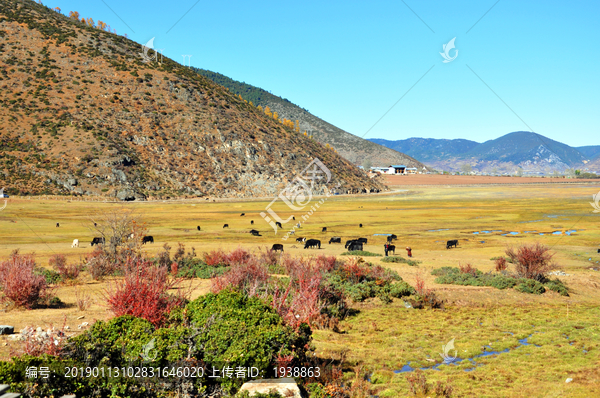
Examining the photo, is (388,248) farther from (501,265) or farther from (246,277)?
(246,277)

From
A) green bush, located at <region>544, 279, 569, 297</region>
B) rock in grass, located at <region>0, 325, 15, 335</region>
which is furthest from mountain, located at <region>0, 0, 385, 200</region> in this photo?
green bush, located at <region>544, 279, 569, 297</region>

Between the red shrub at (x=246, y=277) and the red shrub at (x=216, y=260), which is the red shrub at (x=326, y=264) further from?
the red shrub at (x=216, y=260)

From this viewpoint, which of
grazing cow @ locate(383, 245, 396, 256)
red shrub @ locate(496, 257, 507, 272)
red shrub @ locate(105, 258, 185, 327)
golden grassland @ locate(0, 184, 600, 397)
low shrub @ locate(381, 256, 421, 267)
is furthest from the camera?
grazing cow @ locate(383, 245, 396, 256)

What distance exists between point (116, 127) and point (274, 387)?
9212 centimetres

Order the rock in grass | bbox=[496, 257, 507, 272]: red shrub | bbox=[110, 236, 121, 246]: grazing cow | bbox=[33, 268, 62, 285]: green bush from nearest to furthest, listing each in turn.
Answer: the rock in grass
bbox=[33, 268, 62, 285]: green bush
bbox=[110, 236, 121, 246]: grazing cow
bbox=[496, 257, 507, 272]: red shrub

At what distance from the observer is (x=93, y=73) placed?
96.8 m

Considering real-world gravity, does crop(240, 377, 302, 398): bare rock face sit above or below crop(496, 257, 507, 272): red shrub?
above

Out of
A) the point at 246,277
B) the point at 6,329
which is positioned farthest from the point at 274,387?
the point at 246,277

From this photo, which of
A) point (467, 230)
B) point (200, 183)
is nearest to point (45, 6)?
point (200, 183)

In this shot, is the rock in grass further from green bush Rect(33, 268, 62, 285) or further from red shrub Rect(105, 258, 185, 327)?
green bush Rect(33, 268, 62, 285)

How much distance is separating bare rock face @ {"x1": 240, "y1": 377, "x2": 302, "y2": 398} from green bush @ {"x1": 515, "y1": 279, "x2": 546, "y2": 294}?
1354 cm

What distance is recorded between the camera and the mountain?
7675 centimetres

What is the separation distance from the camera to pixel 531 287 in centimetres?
1688

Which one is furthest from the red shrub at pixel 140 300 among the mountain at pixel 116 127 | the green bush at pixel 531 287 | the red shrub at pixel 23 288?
the mountain at pixel 116 127
